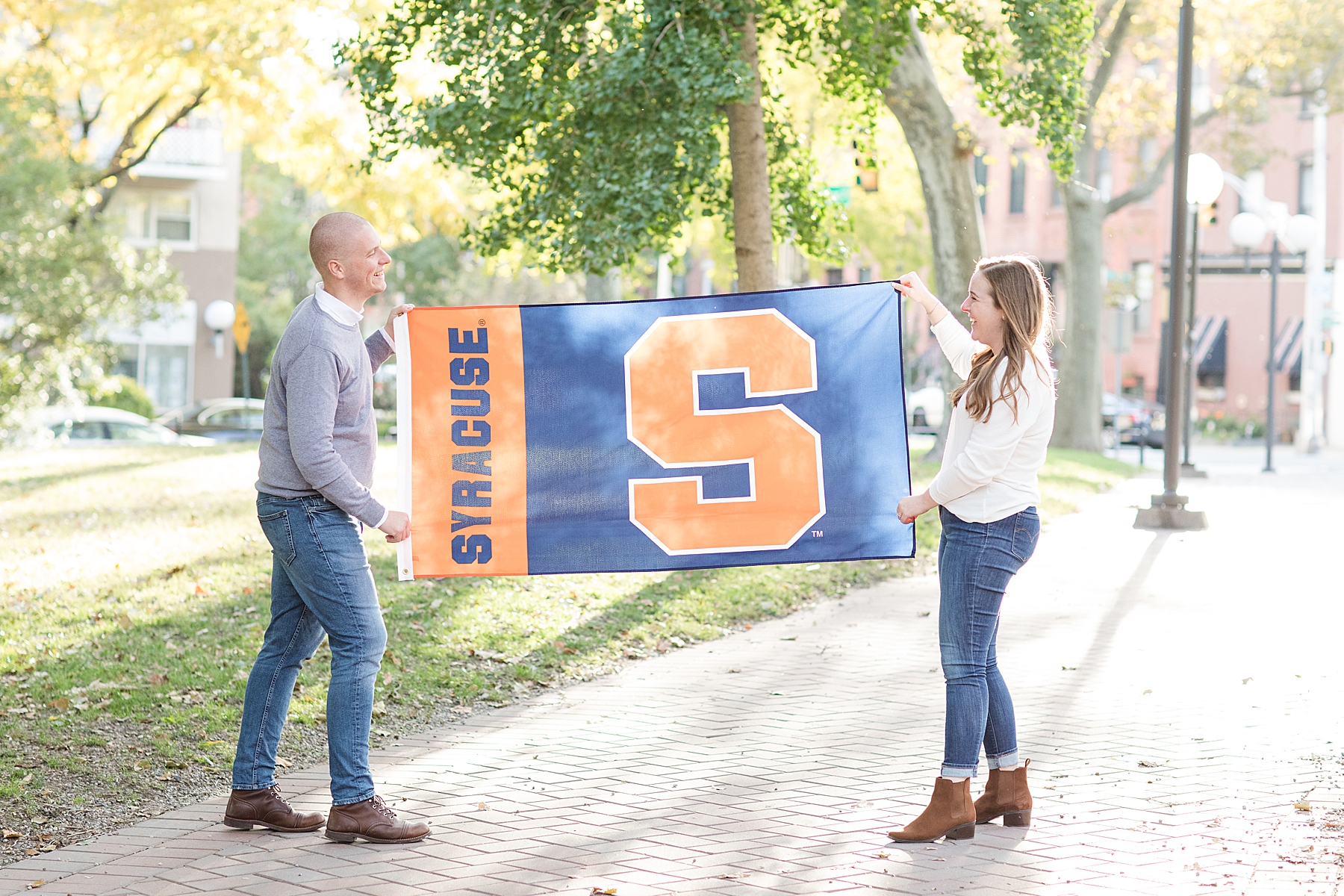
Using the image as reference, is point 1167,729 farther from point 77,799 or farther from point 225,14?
point 225,14

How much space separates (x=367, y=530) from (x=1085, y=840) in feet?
29.5

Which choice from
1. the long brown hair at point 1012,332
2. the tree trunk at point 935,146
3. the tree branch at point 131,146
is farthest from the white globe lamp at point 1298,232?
the long brown hair at point 1012,332

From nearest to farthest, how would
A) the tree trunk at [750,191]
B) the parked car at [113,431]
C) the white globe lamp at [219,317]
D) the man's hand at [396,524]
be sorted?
the man's hand at [396,524] < the tree trunk at [750,191] < the parked car at [113,431] < the white globe lamp at [219,317]

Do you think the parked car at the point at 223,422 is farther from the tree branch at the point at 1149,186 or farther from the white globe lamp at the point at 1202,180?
the white globe lamp at the point at 1202,180

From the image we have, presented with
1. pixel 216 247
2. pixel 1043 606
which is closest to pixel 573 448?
pixel 1043 606

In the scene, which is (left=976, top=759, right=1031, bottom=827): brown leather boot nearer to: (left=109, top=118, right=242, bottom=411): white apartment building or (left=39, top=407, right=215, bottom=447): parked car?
(left=39, top=407, right=215, bottom=447): parked car

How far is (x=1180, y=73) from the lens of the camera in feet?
50.5

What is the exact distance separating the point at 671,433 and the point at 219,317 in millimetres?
40095

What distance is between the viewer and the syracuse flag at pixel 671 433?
6320 mm

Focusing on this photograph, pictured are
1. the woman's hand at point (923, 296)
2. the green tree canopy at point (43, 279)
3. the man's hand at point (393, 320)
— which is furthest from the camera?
the green tree canopy at point (43, 279)

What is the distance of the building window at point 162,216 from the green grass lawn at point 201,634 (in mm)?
32291

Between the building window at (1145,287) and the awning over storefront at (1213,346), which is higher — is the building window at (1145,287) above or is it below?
above

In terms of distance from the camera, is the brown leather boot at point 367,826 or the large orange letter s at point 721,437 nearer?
the brown leather boot at point 367,826

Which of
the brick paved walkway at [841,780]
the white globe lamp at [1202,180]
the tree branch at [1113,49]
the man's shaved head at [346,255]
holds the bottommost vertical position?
the brick paved walkway at [841,780]
